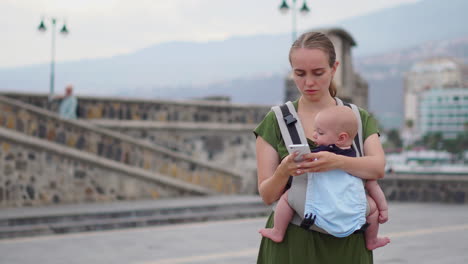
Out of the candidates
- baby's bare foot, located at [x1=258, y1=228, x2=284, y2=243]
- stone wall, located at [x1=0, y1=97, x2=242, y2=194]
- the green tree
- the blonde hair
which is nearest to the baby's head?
the blonde hair

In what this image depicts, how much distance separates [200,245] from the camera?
8.86 m

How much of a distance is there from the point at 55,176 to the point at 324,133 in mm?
11679

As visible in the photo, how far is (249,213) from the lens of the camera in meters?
12.7

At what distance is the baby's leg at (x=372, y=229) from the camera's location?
2.54 meters

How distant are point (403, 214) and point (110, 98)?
28.2 ft

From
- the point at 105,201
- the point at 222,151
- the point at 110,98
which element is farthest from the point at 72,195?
the point at 222,151

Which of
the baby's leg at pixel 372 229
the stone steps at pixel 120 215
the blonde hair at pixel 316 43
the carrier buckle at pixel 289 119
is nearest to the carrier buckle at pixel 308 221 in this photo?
the baby's leg at pixel 372 229

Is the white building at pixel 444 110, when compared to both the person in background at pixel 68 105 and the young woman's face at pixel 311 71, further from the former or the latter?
the young woman's face at pixel 311 71

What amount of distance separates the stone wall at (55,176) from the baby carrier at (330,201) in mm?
11381

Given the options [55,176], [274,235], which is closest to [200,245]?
[55,176]

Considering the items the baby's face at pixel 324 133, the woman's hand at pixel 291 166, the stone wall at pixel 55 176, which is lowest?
the stone wall at pixel 55 176

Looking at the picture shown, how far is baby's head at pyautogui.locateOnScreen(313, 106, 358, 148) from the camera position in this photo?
7.94ft

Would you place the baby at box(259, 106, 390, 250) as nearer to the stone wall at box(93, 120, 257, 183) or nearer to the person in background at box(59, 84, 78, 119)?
the person in background at box(59, 84, 78, 119)

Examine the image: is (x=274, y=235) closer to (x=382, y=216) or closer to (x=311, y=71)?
(x=382, y=216)
